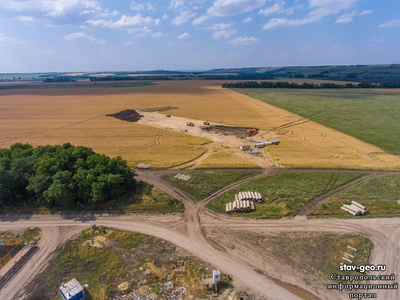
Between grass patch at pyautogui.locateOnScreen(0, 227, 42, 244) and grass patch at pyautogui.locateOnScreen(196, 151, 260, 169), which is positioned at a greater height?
grass patch at pyautogui.locateOnScreen(196, 151, 260, 169)

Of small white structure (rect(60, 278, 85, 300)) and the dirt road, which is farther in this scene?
the dirt road

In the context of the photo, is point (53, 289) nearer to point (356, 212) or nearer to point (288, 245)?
point (288, 245)

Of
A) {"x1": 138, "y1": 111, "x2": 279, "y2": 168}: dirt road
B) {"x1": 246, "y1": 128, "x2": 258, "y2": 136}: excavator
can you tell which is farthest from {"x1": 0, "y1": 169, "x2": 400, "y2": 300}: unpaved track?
{"x1": 246, "y1": 128, "x2": 258, "y2": 136}: excavator

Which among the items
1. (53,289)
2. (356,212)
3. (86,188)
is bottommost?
(53,289)

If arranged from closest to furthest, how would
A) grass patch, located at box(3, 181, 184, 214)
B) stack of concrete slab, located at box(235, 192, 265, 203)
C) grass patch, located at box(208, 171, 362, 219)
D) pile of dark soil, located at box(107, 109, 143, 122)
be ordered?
grass patch, located at box(208, 171, 362, 219) < grass patch, located at box(3, 181, 184, 214) < stack of concrete slab, located at box(235, 192, 265, 203) < pile of dark soil, located at box(107, 109, 143, 122)

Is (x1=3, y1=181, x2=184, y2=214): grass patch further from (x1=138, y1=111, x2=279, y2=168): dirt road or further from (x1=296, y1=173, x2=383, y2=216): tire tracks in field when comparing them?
(x1=296, y1=173, x2=383, y2=216): tire tracks in field

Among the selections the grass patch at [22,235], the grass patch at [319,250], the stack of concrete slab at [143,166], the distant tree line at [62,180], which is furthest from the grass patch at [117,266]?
the stack of concrete slab at [143,166]

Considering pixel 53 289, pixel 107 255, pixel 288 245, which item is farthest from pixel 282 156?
pixel 53 289

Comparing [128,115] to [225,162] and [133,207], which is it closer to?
[225,162]
